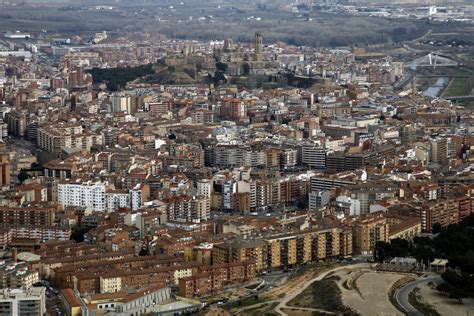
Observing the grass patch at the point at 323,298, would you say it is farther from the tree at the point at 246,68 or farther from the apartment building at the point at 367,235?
the tree at the point at 246,68

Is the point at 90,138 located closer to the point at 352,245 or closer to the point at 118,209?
the point at 118,209

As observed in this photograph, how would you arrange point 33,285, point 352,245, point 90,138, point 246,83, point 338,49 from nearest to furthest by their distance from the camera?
point 33,285 < point 352,245 < point 90,138 < point 246,83 < point 338,49

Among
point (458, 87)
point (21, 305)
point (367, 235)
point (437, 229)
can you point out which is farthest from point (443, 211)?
point (458, 87)

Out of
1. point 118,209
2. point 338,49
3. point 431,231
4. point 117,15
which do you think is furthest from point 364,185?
point 117,15

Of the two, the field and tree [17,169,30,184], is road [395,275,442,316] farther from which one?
the field

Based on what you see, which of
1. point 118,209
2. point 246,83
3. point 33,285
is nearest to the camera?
point 33,285
